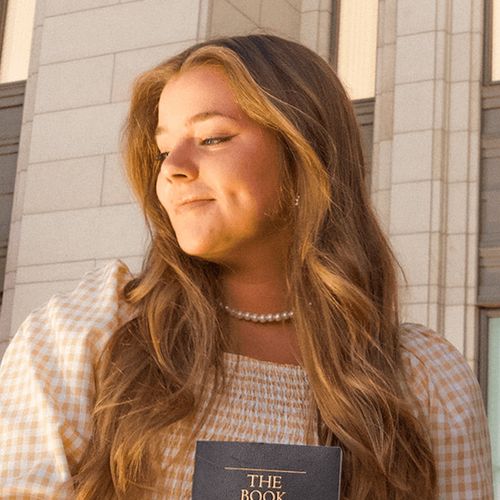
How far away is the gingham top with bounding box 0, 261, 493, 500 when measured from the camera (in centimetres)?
222

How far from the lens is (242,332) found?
2529 mm

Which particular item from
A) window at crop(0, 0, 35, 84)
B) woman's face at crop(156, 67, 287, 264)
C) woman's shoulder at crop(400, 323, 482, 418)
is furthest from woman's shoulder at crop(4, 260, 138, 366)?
window at crop(0, 0, 35, 84)

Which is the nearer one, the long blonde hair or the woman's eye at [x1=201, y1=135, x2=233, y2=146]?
the long blonde hair

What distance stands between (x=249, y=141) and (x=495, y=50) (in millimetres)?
7699

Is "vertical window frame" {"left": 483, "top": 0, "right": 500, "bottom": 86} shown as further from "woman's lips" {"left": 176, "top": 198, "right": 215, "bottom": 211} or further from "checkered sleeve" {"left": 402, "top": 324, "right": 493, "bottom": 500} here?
"woman's lips" {"left": 176, "top": 198, "right": 215, "bottom": 211}

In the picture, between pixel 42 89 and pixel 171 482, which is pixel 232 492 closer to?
pixel 171 482

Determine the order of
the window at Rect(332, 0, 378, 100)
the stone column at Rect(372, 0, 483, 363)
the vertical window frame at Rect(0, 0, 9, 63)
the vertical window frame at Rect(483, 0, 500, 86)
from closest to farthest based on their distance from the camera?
the stone column at Rect(372, 0, 483, 363) < the vertical window frame at Rect(483, 0, 500, 86) < the window at Rect(332, 0, 378, 100) < the vertical window frame at Rect(0, 0, 9, 63)

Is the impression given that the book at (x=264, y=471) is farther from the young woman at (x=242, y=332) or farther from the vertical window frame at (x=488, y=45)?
the vertical window frame at (x=488, y=45)

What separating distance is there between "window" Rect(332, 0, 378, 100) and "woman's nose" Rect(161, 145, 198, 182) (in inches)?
313

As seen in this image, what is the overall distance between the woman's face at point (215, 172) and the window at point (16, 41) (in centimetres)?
917

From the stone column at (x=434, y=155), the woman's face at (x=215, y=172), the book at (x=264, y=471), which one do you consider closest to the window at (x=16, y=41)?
the stone column at (x=434, y=155)

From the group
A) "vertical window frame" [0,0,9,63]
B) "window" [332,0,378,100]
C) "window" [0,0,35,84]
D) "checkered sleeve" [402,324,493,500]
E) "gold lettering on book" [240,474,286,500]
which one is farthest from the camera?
"vertical window frame" [0,0,9,63]

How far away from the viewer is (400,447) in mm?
2340

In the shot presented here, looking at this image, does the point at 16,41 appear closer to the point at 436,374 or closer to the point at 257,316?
the point at 257,316
